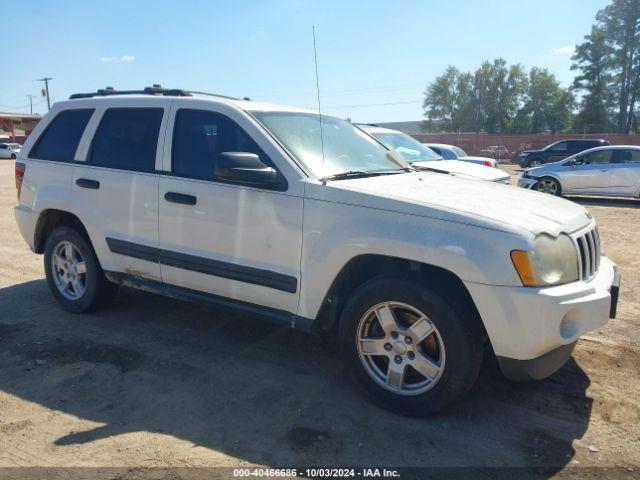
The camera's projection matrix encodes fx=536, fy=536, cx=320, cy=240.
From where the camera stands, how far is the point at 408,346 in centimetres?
328

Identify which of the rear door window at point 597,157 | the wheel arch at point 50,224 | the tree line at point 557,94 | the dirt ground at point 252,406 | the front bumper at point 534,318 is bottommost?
the dirt ground at point 252,406

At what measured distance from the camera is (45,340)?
175 inches

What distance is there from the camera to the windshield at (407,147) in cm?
1006

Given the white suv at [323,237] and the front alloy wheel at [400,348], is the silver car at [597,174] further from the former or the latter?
the front alloy wheel at [400,348]

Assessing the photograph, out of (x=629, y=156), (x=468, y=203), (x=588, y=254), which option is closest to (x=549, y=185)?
(x=629, y=156)

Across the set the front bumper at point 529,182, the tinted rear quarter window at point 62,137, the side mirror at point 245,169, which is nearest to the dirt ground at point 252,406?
the side mirror at point 245,169

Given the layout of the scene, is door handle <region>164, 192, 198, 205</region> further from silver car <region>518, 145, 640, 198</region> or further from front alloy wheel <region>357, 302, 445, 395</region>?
silver car <region>518, 145, 640, 198</region>

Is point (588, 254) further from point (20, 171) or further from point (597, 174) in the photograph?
point (597, 174)

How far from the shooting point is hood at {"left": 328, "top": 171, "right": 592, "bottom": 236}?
10.0 feet

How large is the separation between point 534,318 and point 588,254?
772 millimetres

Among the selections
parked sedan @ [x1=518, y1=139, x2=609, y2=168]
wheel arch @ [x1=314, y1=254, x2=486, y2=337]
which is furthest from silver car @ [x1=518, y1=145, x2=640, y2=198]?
parked sedan @ [x1=518, y1=139, x2=609, y2=168]

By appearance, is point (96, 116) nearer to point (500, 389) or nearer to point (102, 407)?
point (102, 407)

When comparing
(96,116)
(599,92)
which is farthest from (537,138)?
(96,116)

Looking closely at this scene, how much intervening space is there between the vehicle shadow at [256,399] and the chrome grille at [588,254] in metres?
0.86
